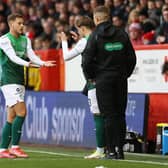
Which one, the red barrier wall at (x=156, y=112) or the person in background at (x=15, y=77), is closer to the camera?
the person in background at (x=15, y=77)

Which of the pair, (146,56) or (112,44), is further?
(146,56)

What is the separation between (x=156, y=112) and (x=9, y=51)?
3842 millimetres

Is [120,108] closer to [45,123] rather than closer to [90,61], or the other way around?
[90,61]

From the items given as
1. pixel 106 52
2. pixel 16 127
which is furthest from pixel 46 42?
pixel 106 52

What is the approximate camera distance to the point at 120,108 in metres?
12.6

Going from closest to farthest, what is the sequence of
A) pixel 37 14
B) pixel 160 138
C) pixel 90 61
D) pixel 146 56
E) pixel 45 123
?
pixel 90 61
pixel 160 138
pixel 146 56
pixel 45 123
pixel 37 14

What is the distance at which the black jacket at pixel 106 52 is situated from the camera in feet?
40.9

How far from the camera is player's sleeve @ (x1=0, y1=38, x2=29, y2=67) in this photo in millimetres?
12883

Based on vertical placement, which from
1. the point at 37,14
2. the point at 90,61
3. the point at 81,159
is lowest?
the point at 81,159

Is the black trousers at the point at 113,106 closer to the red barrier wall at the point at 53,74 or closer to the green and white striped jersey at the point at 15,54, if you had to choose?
the green and white striped jersey at the point at 15,54

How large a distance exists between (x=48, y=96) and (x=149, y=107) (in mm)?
2940

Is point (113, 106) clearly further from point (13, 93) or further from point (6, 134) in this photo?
point (6, 134)

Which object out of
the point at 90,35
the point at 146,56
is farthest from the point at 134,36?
the point at 90,35

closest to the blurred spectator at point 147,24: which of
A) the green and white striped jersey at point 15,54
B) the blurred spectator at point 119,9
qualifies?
the blurred spectator at point 119,9
